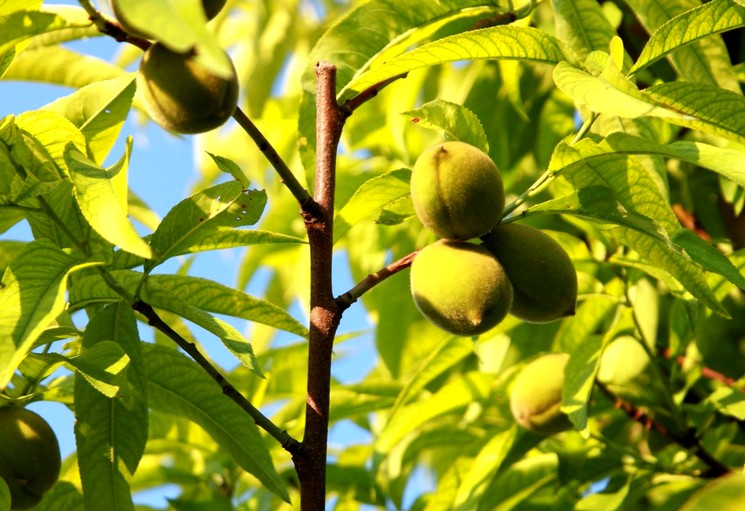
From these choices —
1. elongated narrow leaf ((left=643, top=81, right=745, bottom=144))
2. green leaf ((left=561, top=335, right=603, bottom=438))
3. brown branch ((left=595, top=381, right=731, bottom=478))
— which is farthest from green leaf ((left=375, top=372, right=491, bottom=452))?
elongated narrow leaf ((left=643, top=81, right=745, bottom=144))

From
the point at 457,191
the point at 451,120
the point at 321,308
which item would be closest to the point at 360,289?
the point at 321,308

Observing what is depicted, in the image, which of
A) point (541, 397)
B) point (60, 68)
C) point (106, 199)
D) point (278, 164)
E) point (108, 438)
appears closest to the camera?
point (106, 199)

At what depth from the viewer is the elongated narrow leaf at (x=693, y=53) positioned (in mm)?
2080

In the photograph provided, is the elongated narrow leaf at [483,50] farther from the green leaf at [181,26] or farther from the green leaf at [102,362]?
the green leaf at [181,26]

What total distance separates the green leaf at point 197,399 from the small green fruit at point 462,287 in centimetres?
39

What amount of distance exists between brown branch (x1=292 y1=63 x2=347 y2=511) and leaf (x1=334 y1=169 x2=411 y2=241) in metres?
0.13

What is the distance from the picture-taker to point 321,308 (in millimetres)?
1612

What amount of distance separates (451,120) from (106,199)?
0.64m

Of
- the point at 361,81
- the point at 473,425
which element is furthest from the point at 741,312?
the point at 361,81

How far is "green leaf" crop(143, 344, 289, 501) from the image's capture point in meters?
1.78

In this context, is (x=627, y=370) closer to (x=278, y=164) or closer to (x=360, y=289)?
(x=360, y=289)

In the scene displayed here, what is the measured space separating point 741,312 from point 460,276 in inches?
69.2

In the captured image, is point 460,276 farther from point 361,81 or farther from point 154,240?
point 154,240

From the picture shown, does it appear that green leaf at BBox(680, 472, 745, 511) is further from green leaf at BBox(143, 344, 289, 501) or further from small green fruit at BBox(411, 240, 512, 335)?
green leaf at BBox(143, 344, 289, 501)
